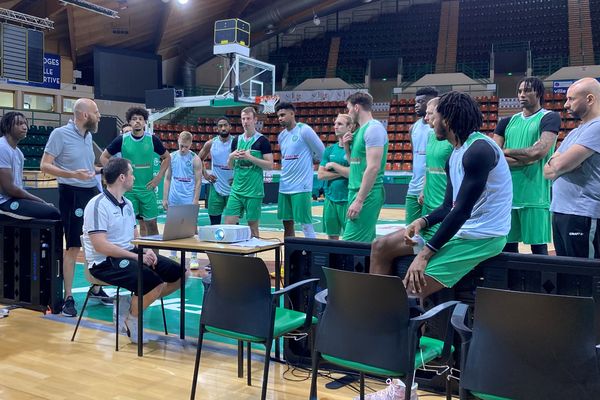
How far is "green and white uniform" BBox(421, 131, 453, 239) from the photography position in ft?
13.4

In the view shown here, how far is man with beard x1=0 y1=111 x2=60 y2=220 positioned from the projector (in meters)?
1.80

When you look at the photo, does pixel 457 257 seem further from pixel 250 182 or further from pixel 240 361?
pixel 250 182

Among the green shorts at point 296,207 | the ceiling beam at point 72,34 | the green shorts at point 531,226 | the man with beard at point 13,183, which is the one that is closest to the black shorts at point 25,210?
the man with beard at point 13,183

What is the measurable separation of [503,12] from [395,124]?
732 centimetres

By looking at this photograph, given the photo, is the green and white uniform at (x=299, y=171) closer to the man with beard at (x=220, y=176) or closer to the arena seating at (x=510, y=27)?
the man with beard at (x=220, y=176)

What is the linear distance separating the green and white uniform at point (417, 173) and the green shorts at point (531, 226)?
940 millimetres

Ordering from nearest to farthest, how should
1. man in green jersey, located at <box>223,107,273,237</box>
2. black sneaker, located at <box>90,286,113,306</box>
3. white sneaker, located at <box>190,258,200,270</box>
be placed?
black sneaker, located at <box>90,286,113,306</box>
man in green jersey, located at <box>223,107,273,237</box>
white sneaker, located at <box>190,258,200,270</box>

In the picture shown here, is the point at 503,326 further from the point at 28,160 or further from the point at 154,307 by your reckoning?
the point at 28,160

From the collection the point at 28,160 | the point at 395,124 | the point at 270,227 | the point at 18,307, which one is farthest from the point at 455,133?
the point at 395,124

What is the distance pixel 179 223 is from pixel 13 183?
6.06 ft

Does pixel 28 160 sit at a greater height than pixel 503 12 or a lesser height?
lesser

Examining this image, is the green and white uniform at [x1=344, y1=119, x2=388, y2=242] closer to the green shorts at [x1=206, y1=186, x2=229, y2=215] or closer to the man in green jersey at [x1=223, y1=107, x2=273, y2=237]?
the man in green jersey at [x1=223, y1=107, x2=273, y2=237]

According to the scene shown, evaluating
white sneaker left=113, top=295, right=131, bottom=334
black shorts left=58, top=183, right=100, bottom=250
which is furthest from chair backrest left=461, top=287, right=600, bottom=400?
black shorts left=58, top=183, right=100, bottom=250

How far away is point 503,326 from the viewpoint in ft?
6.43
